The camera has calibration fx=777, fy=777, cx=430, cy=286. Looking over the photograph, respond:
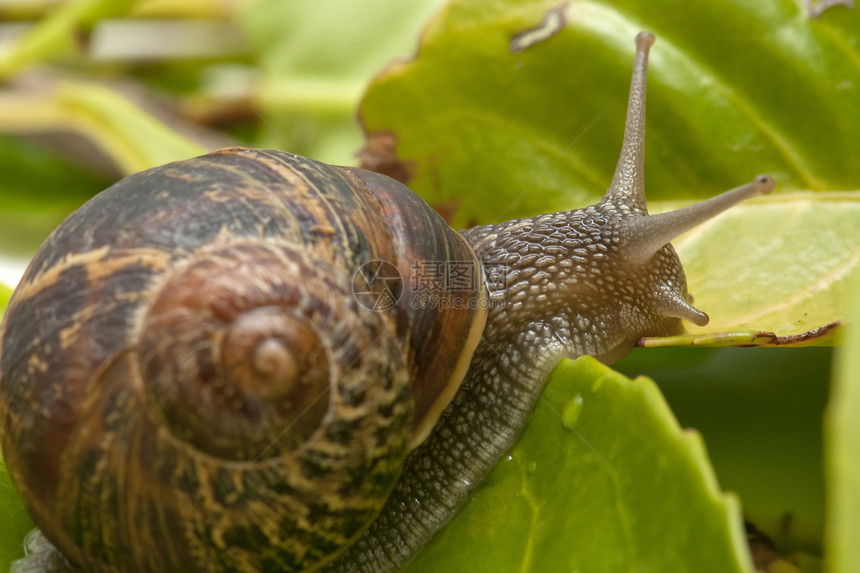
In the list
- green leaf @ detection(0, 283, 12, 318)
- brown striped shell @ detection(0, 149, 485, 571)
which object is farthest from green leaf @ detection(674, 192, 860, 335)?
green leaf @ detection(0, 283, 12, 318)

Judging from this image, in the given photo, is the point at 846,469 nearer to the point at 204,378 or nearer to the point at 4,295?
the point at 204,378

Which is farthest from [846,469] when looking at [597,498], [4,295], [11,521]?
[4,295]

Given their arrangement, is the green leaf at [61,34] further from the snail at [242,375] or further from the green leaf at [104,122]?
the snail at [242,375]

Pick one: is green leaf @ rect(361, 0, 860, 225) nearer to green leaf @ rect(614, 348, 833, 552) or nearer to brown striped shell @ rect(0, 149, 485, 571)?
green leaf @ rect(614, 348, 833, 552)

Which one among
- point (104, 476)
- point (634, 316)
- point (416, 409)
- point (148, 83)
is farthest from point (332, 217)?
point (148, 83)

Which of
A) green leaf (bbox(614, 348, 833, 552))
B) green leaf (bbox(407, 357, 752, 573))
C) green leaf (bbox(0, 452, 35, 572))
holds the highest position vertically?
green leaf (bbox(0, 452, 35, 572))

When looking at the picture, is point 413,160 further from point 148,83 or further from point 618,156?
point 148,83
